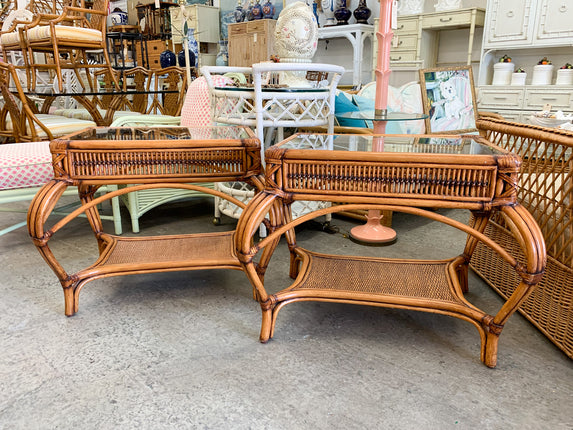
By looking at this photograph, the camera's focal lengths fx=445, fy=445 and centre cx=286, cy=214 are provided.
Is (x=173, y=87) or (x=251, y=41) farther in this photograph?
(x=251, y=41)

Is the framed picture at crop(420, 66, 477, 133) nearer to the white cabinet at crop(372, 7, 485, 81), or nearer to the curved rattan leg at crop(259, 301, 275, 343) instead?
the curved rattan leg at crop(259, 301, 275, 343)

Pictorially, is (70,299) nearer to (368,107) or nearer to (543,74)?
(368,107)

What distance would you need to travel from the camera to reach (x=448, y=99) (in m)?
2.84

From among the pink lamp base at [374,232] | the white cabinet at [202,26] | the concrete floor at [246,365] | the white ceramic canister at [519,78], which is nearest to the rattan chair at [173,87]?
the pink lamp base at [374,232]

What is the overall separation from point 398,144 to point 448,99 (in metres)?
1.81

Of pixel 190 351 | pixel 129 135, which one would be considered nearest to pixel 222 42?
pixel 129 135

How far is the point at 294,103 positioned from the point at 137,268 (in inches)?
34.9

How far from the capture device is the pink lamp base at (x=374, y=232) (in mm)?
2062

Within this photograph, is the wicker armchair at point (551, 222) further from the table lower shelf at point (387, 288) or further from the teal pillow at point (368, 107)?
the teal pillow at point (368, 107)

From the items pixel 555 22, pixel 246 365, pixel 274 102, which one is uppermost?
pixel 555 22

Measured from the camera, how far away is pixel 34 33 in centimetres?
339

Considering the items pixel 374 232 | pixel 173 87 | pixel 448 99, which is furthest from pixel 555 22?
pixel 173 87

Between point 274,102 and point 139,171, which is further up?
point 274,102

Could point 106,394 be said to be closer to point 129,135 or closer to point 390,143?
point 129,135
